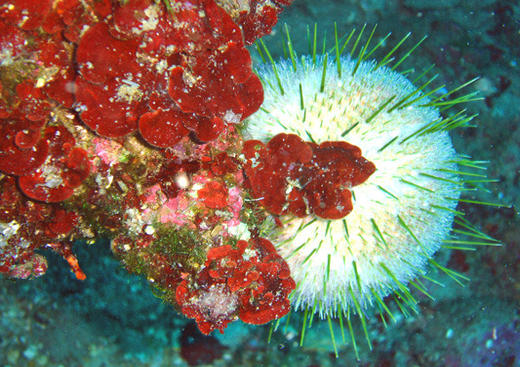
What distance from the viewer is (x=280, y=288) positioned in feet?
7.81

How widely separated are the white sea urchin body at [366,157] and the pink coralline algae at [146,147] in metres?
0.25

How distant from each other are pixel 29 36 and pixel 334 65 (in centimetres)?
210

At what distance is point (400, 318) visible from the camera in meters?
4.97

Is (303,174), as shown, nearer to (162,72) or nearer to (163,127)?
(163,127)

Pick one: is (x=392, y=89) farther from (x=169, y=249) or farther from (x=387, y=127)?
(x=169, y=249)

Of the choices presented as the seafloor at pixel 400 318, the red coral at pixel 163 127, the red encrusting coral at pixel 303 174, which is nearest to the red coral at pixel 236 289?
the red encrusting coral at pixel 303 174

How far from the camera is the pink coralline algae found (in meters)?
1.77

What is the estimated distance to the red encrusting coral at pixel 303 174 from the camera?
231 centimetres

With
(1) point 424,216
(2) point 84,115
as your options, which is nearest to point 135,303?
(2) point 84,115

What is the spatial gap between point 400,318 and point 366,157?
12.0 ft

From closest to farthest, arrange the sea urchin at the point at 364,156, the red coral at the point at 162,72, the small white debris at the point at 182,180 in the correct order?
1. the red coral at the point at 162,72
2. the small white debris at the point at 182,180
3. the sea urchin at the point at 364,156

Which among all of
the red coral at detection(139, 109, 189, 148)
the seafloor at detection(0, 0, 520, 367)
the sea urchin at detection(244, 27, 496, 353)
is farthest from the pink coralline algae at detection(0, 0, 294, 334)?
the seafloor at detection(0, 0, 520, 367)

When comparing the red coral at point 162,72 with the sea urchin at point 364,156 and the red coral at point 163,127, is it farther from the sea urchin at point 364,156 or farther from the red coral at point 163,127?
the sea urchin at point 364,156

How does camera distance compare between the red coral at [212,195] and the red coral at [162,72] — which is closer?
the red coral at [162,72]
